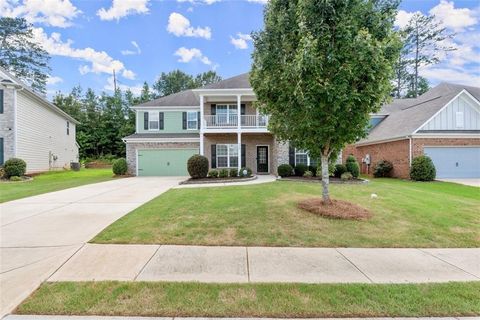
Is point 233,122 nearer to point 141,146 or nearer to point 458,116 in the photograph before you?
point 141,146

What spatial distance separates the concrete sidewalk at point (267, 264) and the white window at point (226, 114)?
14711 mm

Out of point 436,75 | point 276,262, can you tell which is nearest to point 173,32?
point 276,262

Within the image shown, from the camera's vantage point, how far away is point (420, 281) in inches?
142

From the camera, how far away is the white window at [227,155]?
1913 centimetres

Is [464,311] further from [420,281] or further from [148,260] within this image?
[148,260]

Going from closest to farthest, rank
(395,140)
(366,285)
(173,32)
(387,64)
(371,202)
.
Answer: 1. (366,285)
2. (387,64)
3. (371,202)
4. (395,140)
5. (173,32)

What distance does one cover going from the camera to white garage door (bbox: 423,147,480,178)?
1675 cm

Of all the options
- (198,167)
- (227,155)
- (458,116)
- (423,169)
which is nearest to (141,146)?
(227,155)

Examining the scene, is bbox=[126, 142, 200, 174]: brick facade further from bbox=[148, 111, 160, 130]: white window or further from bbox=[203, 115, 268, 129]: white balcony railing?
bbox=[203, 115, 268, 129]: white balcony railing

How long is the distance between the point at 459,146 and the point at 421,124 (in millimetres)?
2854

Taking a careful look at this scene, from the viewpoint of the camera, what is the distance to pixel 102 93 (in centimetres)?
4359

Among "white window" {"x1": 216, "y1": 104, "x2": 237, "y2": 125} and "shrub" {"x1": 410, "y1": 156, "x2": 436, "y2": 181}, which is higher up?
"white window" {"x1": 216, "y1": 104, "x2": 237, "y2": 125}

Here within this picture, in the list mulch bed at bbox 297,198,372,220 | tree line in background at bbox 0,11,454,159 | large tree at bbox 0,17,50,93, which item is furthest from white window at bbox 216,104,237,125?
large tree at bbox 0,17,50,93

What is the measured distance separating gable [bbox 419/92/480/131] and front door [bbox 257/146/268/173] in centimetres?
1038
